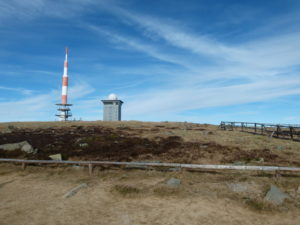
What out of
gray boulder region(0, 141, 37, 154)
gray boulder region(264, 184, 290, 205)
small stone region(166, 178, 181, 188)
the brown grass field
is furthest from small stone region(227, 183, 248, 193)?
gray boulder region(0, 141, 37, 154)

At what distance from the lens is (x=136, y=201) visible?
8.27 metres

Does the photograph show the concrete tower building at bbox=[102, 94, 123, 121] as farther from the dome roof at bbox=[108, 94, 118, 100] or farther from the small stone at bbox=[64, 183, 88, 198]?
the small stone at bbox=[64, 183, 88, 198]

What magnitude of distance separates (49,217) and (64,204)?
1046mm

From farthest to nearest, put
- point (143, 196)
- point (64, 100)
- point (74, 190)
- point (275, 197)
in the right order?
point (64, 100) → point (74, 190) → point (143, 196) → point (275, 197)

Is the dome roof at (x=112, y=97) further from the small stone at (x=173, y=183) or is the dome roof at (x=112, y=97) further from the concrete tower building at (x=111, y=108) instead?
the small stone at (x=173, y=183)

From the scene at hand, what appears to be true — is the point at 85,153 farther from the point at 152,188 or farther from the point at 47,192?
the point at 152,188

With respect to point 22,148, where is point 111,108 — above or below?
above

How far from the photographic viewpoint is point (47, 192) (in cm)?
946

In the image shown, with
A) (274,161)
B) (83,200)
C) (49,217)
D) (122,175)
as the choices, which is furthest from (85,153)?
(274,161)

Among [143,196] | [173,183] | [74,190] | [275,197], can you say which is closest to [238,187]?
[275,197]

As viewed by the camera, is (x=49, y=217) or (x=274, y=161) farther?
(x=274, y=161)

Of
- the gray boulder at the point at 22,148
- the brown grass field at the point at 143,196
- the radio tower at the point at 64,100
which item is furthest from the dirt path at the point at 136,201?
the radio tower at the point at 64,100

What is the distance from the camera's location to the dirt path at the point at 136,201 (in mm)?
6820

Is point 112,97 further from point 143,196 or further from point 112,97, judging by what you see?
point 143,196
